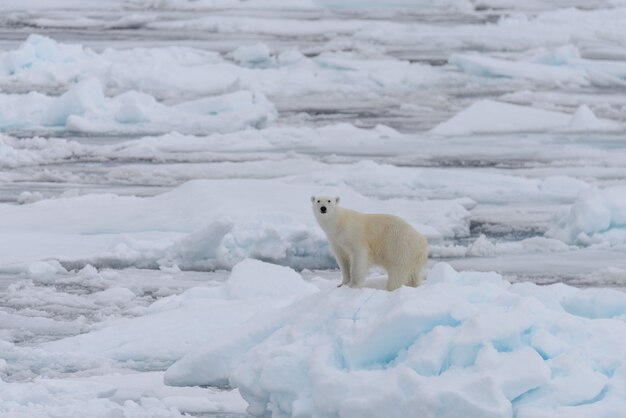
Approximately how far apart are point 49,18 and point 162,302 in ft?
60.7

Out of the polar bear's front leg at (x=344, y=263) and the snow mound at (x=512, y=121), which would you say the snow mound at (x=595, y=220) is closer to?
the polar bear's front leg at (x=344, y=263)

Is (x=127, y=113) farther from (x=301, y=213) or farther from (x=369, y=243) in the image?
(x=369, y=243)

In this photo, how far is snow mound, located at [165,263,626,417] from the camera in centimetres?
402

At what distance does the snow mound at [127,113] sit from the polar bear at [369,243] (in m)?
9.14

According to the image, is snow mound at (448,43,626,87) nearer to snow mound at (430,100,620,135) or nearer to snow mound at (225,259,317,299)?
snow mound at (430,100,620,135)

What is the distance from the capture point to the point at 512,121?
14.6 meters

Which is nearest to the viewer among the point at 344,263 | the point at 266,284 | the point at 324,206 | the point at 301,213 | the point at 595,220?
the point at 324,206

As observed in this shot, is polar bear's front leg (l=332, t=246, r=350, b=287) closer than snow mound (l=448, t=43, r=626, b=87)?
Yes

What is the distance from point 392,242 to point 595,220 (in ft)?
13.9

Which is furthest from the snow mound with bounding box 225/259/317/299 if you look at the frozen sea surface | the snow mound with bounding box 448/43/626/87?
the snow mound with bounding box 448/43/626/87

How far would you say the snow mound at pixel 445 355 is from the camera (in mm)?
4023

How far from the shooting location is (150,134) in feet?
46.0

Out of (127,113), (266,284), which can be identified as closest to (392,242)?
(266,284)

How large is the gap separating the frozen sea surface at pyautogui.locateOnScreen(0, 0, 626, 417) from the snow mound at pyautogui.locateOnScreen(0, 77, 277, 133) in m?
0.03
